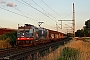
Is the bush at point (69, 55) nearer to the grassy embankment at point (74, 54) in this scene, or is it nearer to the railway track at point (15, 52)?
the grassy embankment at point (74, 54)

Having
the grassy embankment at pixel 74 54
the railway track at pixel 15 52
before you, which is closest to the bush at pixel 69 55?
the grassy embankment at pixel 74 54

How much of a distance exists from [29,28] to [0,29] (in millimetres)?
25242

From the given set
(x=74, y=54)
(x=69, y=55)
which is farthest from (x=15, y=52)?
(x=74, y=54)

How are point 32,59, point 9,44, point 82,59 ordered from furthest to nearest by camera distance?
point 9,44 → point 32,59 → point 82,59

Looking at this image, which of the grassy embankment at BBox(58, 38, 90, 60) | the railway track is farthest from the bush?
the railway track

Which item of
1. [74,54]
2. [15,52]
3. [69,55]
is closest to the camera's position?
[69,55]

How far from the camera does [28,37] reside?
2916cm

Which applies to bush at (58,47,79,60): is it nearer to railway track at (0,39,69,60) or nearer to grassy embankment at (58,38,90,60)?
grassy embankment at (58,38,90,60)

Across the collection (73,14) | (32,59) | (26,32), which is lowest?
(32,59)

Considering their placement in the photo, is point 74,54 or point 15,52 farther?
point 15,52

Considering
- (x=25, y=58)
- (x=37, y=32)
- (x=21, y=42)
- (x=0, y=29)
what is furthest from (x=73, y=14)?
(x=25, y=58)

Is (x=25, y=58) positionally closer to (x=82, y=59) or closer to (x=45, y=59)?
(x=45, y=59)

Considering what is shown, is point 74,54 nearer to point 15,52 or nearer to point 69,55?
point 69,55

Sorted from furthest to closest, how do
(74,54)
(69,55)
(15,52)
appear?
1. (15,52)
2. (74,54)
3. (69,55)
